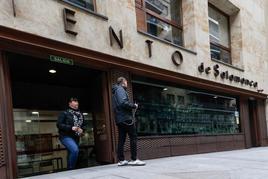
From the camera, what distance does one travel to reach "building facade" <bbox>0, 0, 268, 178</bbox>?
7.34 metres

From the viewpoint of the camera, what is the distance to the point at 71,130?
7637 mm

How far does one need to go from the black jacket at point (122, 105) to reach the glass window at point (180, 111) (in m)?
2.78

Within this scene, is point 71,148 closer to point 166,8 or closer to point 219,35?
point 166,8

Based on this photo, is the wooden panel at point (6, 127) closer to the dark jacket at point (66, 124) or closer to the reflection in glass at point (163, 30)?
the dark jacket at point (66, 124)

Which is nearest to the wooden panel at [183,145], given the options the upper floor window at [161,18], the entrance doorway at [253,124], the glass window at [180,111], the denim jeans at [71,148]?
the glass window at [180,111]

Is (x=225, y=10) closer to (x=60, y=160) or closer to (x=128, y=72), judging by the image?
(x=128, y=72)

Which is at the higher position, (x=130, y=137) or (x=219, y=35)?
(x=219, y=35)

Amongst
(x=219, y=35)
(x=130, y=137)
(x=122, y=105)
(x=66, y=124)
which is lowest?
(x=130, y=137)

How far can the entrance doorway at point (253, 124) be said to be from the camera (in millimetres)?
17609

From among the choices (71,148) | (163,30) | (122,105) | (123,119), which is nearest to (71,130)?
(71,148)

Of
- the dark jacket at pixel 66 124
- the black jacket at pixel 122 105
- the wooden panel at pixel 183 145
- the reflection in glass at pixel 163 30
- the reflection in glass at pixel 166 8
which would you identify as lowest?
the wooden panel at pixel 183 145

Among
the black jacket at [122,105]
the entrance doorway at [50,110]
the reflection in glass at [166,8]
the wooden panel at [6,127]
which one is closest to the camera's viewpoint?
the wooden panel at [6,127]

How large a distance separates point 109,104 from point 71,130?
1656 mm

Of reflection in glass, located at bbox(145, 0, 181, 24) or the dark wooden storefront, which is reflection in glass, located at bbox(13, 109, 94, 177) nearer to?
the dark wooden storefront
